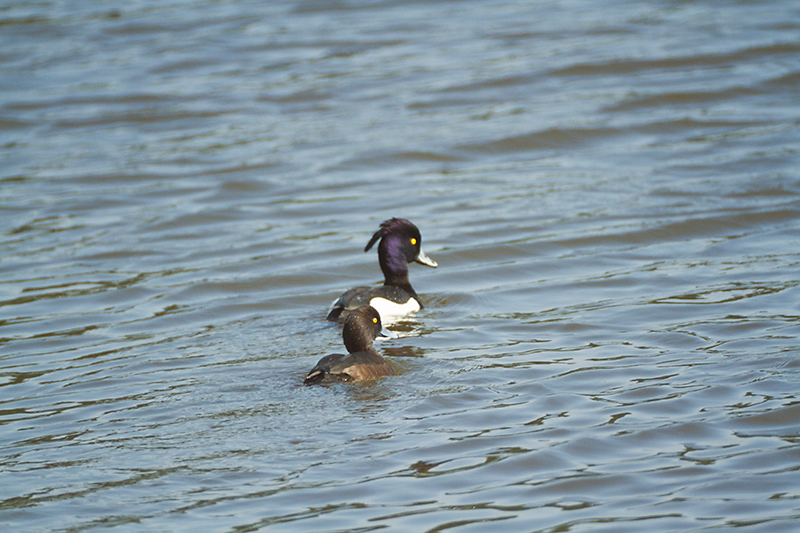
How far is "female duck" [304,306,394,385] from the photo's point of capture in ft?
21.1

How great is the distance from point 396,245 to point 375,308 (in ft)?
4.50

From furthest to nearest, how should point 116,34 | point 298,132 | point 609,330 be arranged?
point 116,34 < point 298,132 < point 609,330

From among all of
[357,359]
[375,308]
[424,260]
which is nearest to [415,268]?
[424,260]

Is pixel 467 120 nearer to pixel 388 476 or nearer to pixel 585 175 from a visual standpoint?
pixel 585 175

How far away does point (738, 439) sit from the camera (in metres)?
5.34

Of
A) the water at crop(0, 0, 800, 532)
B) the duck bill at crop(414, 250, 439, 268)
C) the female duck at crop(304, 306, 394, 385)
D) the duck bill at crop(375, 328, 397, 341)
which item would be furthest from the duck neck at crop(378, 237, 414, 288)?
the female duck at crop(304, 306, 394, 385)

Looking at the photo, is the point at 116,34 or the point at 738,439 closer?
the point at 738,439

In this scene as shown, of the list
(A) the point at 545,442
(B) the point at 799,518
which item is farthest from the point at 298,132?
(B) the point at 799,518

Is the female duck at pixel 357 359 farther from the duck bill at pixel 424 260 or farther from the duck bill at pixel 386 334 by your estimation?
the duck bill at pixel 424 260

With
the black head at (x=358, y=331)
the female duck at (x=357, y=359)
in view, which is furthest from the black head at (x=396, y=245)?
the black head at (x=358, y=331)

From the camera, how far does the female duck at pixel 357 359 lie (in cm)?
642

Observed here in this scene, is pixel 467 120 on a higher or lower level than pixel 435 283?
higher

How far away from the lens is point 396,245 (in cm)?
918

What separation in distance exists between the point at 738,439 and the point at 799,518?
2.83 feet
